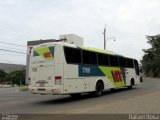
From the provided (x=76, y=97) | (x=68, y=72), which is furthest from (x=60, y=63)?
(x=76, y=97)

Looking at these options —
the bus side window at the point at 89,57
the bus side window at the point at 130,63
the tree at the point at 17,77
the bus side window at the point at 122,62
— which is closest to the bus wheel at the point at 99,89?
the bus side window at the point at 89,57

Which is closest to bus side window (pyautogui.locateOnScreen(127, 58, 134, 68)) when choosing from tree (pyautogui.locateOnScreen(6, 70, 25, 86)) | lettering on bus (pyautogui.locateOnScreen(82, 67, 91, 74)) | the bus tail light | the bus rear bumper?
lettering on bus (pyautogui.locateOnScreen(82, 67, 91, 74))

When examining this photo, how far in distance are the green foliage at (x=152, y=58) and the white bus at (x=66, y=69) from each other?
63244mm

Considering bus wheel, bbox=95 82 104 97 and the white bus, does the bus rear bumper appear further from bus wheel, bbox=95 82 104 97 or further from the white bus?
bus wheel, bbox=95 82 104 97

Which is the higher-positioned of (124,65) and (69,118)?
(124,65)

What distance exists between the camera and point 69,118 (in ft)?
36.3

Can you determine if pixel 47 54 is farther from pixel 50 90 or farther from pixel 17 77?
pixel 17 77

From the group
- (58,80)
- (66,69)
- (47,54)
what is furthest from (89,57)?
(58,80)

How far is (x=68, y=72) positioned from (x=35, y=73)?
1924 mm

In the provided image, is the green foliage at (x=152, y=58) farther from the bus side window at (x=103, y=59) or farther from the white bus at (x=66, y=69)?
the white bus at (x=66, y=69)

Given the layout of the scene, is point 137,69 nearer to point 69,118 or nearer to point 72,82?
point 72,82

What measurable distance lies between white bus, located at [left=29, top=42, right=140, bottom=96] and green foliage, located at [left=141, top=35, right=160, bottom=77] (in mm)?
63244

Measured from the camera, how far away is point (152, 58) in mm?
86500

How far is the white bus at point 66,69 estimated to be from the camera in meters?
17.0
